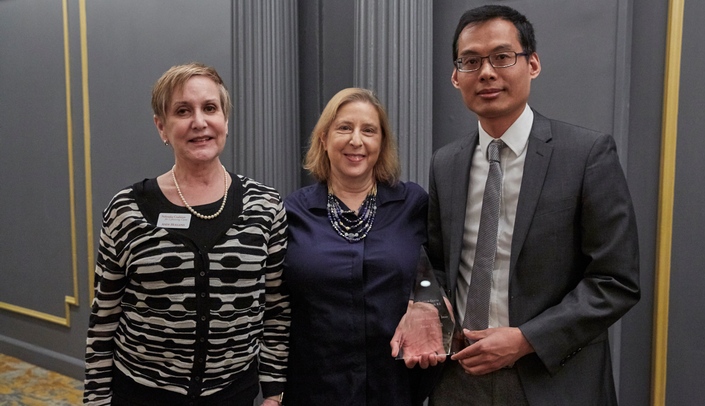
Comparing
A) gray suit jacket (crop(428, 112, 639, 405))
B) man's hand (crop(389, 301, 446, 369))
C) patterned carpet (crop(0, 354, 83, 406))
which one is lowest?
patterned carpet (crop(0, 354, 83, 406))

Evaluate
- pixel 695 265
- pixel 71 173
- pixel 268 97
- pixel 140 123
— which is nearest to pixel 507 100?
pixel 695 265

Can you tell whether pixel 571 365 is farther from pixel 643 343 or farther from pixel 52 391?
pixel 52 391

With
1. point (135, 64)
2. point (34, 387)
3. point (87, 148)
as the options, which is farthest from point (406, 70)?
point (34, 387)

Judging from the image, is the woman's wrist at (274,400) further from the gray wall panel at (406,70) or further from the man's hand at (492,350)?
the gray wall panel at (406,70)

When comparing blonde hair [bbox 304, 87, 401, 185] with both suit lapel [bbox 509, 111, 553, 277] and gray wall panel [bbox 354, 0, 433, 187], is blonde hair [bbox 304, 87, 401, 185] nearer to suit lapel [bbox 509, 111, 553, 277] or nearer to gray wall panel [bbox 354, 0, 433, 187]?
suit lapel [bbox 509, 111, 553, 277]

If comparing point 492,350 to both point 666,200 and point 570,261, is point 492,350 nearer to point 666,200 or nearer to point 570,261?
point 570,261

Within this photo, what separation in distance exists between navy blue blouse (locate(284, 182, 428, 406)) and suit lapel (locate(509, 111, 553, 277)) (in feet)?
1.29

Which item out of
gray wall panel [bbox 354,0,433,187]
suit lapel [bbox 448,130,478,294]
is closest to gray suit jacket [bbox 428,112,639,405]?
suit lapel [bbox 448,130,478,294]

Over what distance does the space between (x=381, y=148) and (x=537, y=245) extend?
64 cm

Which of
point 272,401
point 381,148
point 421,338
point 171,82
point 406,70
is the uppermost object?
point 406,70

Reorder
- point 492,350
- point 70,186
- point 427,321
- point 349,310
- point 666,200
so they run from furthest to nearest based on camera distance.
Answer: point 70,186 < point 666,200 < point 349,310 < point 427,321 < point 492,350

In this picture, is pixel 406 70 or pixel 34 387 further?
pixel 34 387

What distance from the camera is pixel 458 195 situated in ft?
5.16

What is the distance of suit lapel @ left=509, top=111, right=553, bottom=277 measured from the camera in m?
1.41
